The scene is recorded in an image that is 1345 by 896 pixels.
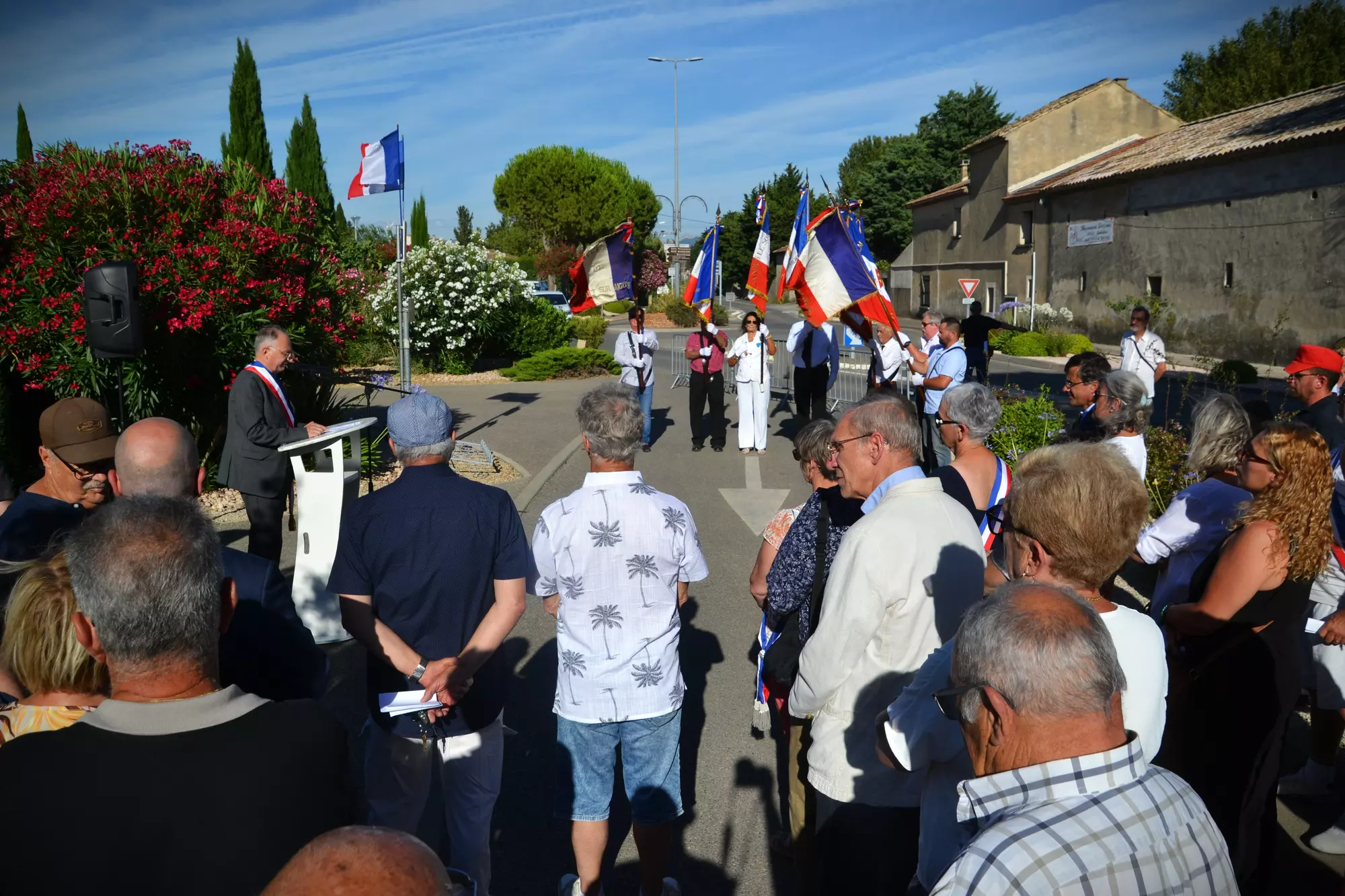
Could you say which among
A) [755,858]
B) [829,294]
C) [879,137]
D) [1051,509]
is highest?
[879,137]

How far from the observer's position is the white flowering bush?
2275 cm

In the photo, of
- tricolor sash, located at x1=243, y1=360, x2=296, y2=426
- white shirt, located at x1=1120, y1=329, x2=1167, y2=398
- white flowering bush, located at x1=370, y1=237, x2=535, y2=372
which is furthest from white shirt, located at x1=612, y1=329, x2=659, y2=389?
white flowering bush, located at x1=370, y1=237, x2=535, y2=372

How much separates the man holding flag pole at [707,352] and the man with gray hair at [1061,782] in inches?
420

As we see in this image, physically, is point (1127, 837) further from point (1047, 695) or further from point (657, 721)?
point (657, 721)

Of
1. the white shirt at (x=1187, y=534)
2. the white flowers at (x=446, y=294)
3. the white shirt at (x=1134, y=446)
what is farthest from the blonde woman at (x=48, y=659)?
the white flowers at (x=446, y=294)

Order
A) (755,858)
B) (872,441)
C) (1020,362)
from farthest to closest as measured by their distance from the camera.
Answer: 1. (1020,362)
2. (755,858)
3. (872,441)

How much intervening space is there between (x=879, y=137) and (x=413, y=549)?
10266cm

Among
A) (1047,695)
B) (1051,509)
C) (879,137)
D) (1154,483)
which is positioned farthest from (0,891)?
(879,137)

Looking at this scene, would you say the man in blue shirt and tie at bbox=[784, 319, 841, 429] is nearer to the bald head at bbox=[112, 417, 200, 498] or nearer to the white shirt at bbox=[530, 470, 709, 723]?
the white shirt at bbox=[530, 470, 709, 723]

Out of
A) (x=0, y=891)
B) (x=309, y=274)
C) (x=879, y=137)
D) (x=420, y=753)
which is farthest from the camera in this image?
(x=879, y=137)

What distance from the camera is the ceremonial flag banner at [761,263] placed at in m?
11.0

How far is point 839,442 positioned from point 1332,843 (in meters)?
2.66

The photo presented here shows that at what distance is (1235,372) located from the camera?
19.2 metres

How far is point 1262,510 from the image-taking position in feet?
10.3
